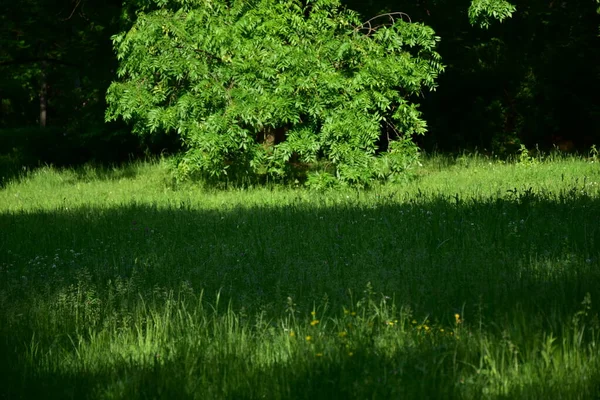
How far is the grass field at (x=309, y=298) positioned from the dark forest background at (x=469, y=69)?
844 cm

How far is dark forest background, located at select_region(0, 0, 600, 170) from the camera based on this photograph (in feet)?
62.8

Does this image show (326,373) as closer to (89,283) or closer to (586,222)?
(89,283)

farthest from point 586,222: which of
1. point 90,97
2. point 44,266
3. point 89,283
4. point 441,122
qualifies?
point 90,97

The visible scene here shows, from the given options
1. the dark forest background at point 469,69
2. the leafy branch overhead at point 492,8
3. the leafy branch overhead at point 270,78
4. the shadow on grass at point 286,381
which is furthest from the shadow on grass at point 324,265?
the dark forest background at point 469,69

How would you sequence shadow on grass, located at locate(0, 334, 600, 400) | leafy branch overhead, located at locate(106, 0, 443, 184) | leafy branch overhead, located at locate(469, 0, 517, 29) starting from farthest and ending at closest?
1. leafy branch overhead, located at locate(469, 0, 517, 29)
2. leafy branch overhead, located at locate(106, 0, 443, 184)
3. shadow on grass, located at locate(0, 334, 600, 400)

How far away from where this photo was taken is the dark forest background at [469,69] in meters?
19.1

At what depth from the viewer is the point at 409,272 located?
21.3ft

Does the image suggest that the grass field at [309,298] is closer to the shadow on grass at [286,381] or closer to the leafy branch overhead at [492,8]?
the shadow on grass at [286,381]

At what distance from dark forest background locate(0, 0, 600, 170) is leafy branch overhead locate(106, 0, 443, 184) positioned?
17.7 feet

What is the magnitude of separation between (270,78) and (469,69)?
9880mm

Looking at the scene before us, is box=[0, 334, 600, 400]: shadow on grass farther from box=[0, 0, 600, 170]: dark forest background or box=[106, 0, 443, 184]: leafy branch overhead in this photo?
box=[0, 0, 600, 170]: dark forest background

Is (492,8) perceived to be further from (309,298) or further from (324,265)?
(309,298)

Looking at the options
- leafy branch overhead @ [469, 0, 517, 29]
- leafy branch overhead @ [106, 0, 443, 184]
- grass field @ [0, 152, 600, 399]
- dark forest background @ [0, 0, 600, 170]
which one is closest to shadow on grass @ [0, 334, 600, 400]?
grass field @ [0, 152, 600, 399]

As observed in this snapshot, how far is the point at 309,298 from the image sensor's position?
5938mm
